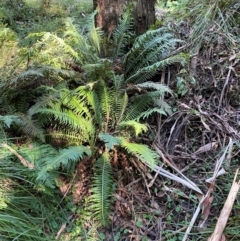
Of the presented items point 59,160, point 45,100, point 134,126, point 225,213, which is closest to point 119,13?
point 45,100

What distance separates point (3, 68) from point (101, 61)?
90cm

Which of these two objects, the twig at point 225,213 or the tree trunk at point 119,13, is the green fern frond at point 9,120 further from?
the twig at point 225,213

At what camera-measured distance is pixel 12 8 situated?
184 inches

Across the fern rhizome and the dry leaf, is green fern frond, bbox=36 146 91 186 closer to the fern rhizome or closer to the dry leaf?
the fern rhizome

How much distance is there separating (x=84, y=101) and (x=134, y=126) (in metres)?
0.55

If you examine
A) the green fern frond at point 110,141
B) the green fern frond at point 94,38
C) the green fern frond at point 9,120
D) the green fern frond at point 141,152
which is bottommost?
the green fern frond at point 141,152

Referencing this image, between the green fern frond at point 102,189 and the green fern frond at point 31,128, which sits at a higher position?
the green fern frond at point 31,128

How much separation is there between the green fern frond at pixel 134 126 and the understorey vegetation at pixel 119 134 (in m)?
0.01

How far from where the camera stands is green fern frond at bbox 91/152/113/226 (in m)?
2.44

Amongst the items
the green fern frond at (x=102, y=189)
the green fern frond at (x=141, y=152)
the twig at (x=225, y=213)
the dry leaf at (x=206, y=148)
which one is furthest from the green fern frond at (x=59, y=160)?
the twig at (x=225, y=213)

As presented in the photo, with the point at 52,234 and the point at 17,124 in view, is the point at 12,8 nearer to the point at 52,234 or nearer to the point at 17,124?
the point at 17,124

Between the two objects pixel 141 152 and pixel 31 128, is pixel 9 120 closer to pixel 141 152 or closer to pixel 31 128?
pixel 31 128

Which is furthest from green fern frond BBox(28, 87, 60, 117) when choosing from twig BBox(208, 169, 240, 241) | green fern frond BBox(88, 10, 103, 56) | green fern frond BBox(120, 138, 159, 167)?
twig BBox(208, 169, 240, 241)

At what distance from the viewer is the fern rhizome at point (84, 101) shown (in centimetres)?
250
